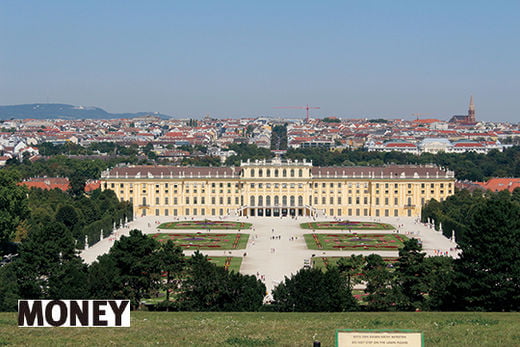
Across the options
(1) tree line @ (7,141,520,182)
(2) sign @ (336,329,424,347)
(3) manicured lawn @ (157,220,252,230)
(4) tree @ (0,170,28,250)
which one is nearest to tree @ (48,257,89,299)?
(4) tree @ (0,170,28,250)

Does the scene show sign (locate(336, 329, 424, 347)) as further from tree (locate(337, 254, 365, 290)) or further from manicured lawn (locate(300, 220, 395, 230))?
manicured lawn (locate(300, 220, 395, 230))

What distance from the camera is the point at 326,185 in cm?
10031

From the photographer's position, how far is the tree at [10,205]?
191ft

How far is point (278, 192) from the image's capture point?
100125 mm

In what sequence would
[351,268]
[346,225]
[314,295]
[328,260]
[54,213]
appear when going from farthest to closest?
[346,225] < [54,213] < [328,260] < [351,268] < [314,295]

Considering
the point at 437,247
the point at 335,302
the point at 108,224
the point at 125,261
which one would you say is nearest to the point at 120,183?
the point at 108,224

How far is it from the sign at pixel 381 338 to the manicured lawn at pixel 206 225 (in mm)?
69860

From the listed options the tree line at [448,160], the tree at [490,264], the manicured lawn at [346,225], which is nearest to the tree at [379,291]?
the tree at [490,264]

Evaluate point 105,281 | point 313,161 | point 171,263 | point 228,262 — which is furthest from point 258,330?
point 313,161

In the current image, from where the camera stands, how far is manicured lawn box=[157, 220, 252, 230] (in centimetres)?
8538

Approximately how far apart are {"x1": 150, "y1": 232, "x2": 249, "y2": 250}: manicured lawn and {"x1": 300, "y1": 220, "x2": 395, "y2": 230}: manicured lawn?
427 inches

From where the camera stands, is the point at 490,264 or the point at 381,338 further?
the point at 490,264

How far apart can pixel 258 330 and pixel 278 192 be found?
253 feet

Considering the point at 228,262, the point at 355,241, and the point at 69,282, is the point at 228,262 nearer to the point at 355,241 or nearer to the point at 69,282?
the point at 355,241
